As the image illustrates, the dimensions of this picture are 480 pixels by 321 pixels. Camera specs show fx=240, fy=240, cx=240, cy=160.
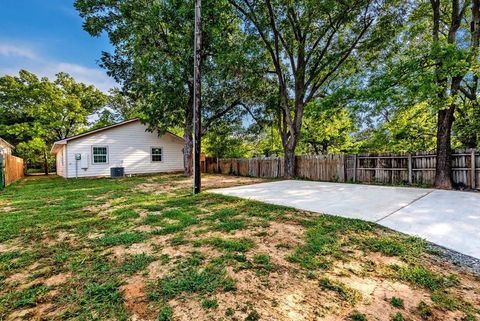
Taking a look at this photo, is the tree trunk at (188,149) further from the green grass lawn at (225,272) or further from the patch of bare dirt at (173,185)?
the green grass lawn at (225,272)

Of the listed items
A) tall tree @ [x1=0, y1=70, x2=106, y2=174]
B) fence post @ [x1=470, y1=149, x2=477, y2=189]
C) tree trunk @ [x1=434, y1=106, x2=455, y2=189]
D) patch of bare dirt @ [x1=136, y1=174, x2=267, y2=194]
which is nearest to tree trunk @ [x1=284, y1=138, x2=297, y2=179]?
patch of bare dirt @ [x1=136, y1=174, x2=267, y2=194]

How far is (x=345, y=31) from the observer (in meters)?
12.2

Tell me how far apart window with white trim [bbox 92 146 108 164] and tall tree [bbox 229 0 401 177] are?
11.3 metres

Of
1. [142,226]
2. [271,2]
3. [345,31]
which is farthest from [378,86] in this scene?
[142,226]

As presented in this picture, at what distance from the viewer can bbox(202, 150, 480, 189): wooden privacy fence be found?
8.30m

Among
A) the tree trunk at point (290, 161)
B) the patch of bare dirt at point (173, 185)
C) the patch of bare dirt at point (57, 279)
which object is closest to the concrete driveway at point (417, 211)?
the patch of bare dirt at point (173, 185)

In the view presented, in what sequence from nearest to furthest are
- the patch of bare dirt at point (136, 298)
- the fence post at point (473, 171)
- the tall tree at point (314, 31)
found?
the patch of bare dirt at point (136, 298) < the fence post at point (473, 171) < the tall tree at point (314, 31)

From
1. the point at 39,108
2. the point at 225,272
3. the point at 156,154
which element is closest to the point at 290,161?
the point at 156,154

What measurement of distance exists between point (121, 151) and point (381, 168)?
1509 centimetres

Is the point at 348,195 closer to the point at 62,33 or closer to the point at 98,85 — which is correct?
the point at 62,33

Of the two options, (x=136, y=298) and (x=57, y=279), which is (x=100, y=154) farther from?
(x=136, y=298)

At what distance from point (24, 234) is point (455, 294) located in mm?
5918

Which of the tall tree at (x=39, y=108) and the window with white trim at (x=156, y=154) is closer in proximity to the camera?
the window with white trim at (x=156, y=154)

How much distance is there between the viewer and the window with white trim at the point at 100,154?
15.1 meters
